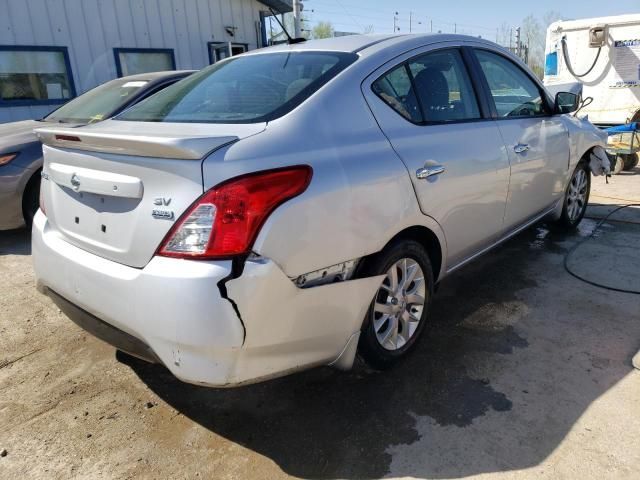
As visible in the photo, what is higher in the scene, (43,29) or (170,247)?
(43,29)

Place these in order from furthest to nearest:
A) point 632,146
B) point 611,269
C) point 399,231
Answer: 1. point 632,146
2. point 611,269
3. point 399,231

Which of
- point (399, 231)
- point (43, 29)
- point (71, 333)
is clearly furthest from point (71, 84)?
point (399, 231)

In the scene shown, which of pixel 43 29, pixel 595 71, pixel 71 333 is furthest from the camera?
pixel 595 71

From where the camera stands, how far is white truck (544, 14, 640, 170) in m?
9.49

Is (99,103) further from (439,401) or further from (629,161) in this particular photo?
(629,161)

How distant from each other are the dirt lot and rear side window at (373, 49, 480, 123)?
130 cm

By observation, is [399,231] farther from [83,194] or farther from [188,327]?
[83,194]

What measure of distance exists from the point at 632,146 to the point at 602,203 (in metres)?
1.95

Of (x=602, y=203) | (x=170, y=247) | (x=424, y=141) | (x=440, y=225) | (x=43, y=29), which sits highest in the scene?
(x=43, y=29)

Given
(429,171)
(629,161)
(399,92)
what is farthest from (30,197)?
(629,161)

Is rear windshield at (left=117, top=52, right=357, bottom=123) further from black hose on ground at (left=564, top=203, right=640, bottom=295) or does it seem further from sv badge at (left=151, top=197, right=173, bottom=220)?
black hose on ground at (left=564, top=203, right=640, bottom=295)

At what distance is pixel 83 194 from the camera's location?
7.38 feet

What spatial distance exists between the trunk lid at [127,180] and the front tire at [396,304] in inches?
34.7

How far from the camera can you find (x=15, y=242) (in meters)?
5.27
